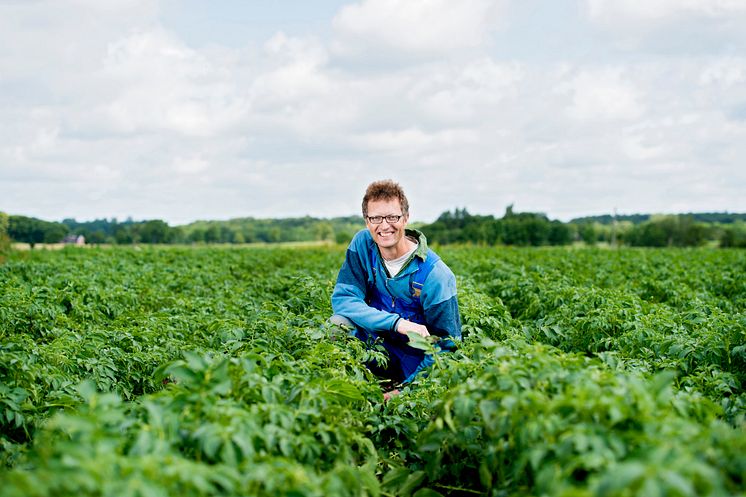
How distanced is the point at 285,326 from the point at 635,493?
3.15 metres

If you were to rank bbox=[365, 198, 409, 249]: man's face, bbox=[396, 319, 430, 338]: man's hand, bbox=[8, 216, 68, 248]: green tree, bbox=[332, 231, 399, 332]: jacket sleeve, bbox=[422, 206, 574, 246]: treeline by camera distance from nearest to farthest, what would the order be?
1. bbox=[396, 319, 430, 338]: man's hand
2. bbox=[365, 198, 409, 249]: man's face
3. bbox=[332, 231, 399, 332]: jacket sleeve
4. bbox=[8, 216, 68, 248]: green tree
5. bbox=[422, 206, 574, 246]: treeline

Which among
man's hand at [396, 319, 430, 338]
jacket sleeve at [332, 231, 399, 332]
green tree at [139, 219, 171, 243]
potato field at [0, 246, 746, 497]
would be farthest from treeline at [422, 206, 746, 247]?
potato field at [0, 246, 746, 497]

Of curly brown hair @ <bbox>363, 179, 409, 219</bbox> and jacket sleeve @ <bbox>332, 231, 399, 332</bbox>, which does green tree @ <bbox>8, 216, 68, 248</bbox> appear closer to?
jacket sleeve @ <bbox>332, 231, 399, 332</bbox>

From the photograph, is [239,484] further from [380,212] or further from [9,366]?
[380,212]

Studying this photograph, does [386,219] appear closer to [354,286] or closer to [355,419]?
[354,286]

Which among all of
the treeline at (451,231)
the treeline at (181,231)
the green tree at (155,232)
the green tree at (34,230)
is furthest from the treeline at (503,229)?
the green tree at (34,230)

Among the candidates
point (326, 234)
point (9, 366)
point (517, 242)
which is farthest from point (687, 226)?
point (9, 366)

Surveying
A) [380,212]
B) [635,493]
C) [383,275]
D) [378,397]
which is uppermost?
[380,212]

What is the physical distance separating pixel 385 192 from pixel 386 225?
268mm

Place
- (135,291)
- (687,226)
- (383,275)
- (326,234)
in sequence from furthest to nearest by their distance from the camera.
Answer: (687,226) → (326,234) → (135,291) → (383,275)

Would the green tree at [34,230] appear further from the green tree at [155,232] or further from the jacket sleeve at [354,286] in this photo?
the jacket sleeve at [354,286]

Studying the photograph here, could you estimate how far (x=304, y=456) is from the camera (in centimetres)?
259

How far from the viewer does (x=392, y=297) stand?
5.25m

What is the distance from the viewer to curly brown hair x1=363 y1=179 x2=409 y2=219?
193 inches
